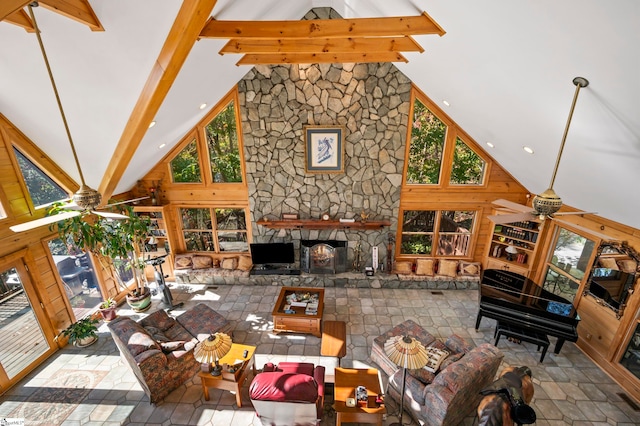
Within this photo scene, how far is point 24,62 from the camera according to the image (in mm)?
3232

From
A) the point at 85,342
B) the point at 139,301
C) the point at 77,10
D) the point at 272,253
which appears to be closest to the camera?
the point at 77,10

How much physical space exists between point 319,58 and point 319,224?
3724 millimetres

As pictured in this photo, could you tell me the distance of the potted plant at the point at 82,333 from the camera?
533cm

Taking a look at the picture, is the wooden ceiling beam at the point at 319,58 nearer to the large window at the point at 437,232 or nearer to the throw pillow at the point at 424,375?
the large window at the point at 437,232

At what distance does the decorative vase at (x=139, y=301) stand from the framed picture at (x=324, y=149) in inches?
191

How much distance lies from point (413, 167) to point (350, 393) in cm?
526

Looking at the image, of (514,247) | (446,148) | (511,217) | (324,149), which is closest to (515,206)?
(511,217)

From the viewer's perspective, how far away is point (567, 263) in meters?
5.98

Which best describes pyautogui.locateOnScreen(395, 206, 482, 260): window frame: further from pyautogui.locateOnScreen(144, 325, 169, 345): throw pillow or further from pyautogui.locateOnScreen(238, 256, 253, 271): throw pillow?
pyautogui.locateOnScreen(144, 325, 169, 345): throw pillow

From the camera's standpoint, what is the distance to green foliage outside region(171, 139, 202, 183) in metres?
7.18

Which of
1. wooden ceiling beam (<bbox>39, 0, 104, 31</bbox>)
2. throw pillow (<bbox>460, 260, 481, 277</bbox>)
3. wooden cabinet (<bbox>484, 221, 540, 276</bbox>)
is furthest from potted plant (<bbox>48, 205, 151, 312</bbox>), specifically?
wooden cabinet (<bbox>484, 221, 540, 276</bbox>)

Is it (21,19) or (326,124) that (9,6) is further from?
(326,124)

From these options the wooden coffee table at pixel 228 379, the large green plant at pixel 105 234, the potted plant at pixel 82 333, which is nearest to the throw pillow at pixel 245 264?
the large green plant at pixel 105 234

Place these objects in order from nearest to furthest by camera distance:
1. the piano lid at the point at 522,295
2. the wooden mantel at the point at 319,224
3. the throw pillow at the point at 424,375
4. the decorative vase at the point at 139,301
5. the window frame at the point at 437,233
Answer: the throw pillow at the point at 424,375
the piano lid at the point at 522,295
the decorative vase at the point at 139,301
the wooden mantel at the point at 319,224
the window frame at the point at 437,233
